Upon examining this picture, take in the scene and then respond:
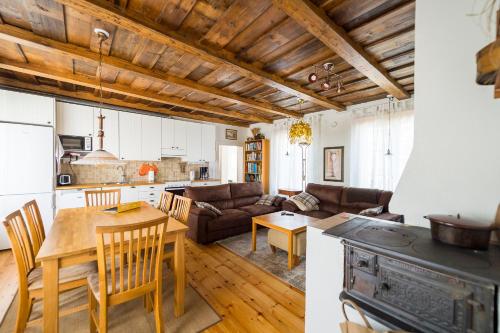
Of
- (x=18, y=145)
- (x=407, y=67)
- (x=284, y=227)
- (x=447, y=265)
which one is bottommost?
(x=284, y=227)

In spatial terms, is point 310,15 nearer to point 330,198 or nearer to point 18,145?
point 330,198

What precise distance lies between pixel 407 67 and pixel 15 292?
5019mm

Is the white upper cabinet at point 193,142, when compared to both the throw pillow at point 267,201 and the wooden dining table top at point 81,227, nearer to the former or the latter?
the throw pillow at point 267,201

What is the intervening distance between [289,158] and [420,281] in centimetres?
448

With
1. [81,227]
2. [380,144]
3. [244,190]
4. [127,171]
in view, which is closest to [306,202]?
[244,190]

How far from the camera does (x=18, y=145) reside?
3055 millimetres

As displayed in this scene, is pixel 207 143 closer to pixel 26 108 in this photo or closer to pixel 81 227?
pixel 26 108

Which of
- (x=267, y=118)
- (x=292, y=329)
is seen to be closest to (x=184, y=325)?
(x=292, y=329)

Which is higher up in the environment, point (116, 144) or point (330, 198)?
point (116, 144)

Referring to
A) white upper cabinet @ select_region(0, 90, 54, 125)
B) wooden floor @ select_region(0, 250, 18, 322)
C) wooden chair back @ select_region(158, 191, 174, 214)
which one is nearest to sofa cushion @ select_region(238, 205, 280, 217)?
wooden chair back @ select_region(158, 191, 174, 214)

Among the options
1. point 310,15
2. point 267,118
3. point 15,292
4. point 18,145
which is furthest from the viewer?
point 267,118

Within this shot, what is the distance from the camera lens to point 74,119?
3.79 m

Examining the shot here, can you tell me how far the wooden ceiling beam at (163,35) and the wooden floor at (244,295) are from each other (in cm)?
243

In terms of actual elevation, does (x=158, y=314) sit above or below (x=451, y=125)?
below
